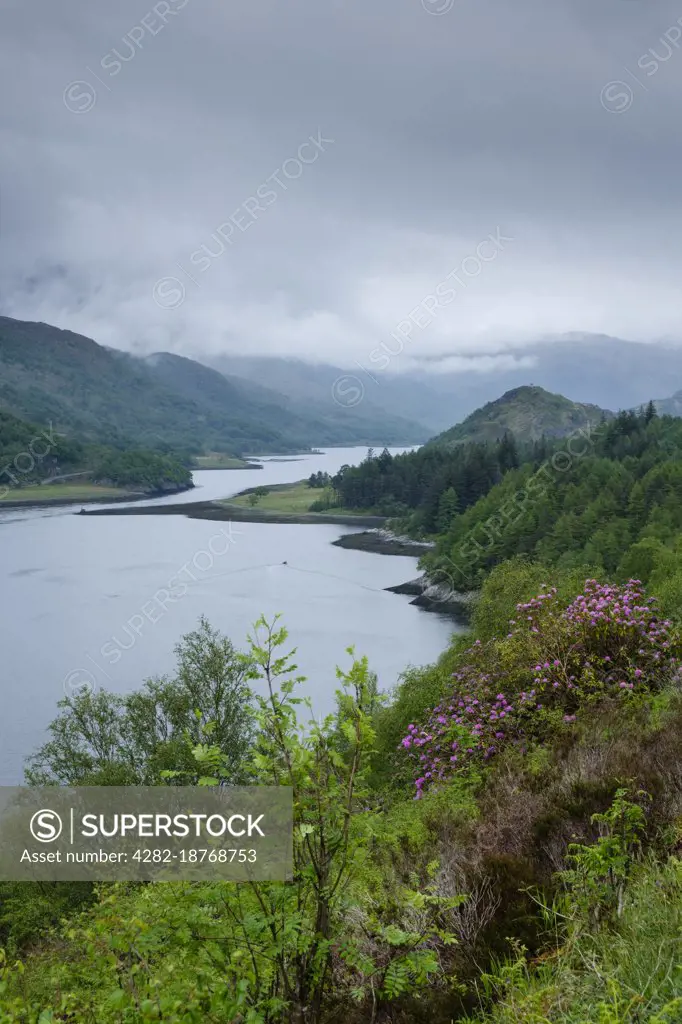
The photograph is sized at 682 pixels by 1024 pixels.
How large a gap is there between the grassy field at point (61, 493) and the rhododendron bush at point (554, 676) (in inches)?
6072

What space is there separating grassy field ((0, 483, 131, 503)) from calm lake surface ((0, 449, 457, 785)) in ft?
158

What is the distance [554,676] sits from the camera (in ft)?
32.2

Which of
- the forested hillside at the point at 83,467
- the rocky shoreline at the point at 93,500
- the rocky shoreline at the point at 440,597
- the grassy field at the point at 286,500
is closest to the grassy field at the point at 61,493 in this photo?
the rocky shoreline at the point at 93,500

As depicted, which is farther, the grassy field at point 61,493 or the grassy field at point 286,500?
the grassy field at point 61,493

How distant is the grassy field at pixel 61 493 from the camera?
154 metres

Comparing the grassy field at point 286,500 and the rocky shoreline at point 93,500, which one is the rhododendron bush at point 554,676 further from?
the rocky shoreline at point 93,500

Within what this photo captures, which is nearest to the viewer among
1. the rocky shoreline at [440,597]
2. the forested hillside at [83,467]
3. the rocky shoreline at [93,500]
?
the rocky shoreline at [440,597]

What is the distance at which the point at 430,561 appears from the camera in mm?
77438

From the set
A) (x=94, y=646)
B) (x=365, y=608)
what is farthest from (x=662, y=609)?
(x=365, y=608)

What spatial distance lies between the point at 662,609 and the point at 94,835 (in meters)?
18.2

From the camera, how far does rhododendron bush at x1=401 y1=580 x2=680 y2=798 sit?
9.37m

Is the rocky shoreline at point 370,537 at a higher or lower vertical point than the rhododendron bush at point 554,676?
lower

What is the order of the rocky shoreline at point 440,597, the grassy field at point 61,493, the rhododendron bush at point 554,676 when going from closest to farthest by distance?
the rhododendron bush at point 554,676
the rocky shoreline at point 440,597
the grassy field at point 61,493

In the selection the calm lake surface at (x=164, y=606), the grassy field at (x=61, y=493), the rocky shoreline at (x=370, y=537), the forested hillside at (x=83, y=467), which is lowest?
the calm lake surface at (x=164, y=606)
